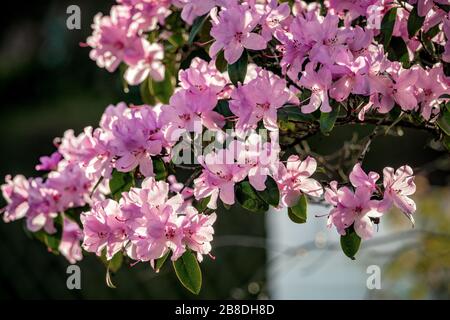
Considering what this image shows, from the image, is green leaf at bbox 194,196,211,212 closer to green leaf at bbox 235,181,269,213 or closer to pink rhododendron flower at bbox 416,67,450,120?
green leaf at bbox 235,181,269,213

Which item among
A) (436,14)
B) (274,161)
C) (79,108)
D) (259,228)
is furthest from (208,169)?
(79,108)

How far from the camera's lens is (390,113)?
1.29 m

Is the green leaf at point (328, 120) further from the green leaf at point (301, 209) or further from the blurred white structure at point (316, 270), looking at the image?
the blurred white structure at point (316, 270)

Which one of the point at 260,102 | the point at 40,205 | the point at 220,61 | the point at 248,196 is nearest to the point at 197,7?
the point at 220,61

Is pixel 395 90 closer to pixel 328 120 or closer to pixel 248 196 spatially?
pixel 328 120

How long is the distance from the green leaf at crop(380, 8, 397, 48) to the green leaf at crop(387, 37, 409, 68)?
20 mm

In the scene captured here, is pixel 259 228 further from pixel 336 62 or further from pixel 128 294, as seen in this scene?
pixel 336 62

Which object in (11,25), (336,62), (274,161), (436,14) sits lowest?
(274,161)

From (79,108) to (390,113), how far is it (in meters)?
4.86

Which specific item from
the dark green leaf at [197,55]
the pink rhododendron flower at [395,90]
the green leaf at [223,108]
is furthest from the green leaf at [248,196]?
the dark green leaf at [197,55]

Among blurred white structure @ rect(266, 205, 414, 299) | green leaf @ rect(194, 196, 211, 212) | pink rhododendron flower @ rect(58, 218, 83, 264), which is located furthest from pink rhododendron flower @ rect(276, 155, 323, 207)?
blurred white structure @ rect(266, 205, 414, 299)

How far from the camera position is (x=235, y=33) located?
49.4 inches

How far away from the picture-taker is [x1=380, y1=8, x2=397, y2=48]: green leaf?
1.33m

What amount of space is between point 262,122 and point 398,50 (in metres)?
0.30
